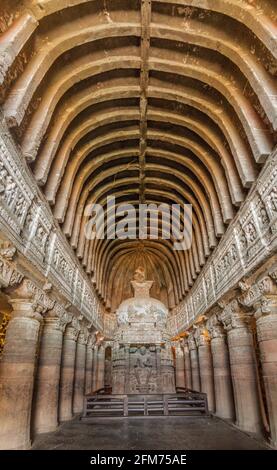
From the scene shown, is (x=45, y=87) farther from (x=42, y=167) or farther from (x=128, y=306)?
(x=128, y=306)

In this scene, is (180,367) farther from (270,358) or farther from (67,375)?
(270,358)

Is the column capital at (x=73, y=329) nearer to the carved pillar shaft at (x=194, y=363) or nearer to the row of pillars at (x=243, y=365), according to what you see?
the row of pillars at (x=243, y=365)

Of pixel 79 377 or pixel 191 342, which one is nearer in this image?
pixel 79 377

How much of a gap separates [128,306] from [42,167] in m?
12.2

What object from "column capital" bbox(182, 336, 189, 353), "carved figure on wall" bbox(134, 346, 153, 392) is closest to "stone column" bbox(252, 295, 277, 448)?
"carved figure on wall" bbox(134, 346, 153, 392)

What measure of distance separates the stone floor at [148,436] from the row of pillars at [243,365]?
0.79m

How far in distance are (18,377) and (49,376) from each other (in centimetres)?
268

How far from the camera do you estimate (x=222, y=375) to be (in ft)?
38.0

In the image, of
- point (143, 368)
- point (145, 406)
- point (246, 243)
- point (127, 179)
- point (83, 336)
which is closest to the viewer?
point (246, 243)

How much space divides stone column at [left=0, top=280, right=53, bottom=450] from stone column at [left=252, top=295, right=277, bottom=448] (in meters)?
6.31

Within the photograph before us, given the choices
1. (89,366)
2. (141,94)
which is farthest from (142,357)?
(141,94)

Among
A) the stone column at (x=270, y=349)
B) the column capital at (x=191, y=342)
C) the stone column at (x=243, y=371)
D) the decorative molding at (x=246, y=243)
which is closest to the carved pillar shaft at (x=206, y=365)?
the decorative molding at (x=246, y=243)

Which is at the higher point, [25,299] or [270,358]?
[25,299]

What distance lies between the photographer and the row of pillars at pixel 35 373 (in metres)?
6.55
